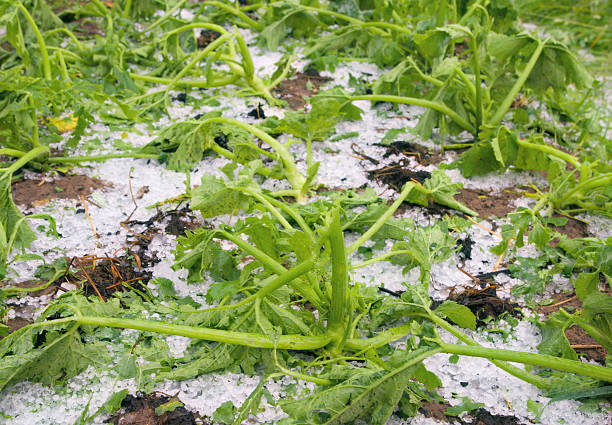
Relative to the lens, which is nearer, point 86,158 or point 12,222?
point 12,222

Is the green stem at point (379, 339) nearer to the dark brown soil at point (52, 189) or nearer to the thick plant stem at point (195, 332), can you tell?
the thick plant stem at point (195, 332)

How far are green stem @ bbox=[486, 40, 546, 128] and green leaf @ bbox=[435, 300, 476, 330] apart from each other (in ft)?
3.50

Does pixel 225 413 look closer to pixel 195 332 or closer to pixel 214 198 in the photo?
pixel 195 332

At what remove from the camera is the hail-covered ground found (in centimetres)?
158

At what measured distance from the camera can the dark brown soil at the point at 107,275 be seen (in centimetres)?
194

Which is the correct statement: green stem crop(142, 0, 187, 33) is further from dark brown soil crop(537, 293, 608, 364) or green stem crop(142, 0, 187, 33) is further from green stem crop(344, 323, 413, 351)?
dark brown soil crop(537, 293, 608, 364)

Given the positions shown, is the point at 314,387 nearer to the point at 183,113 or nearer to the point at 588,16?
the point at 183,113

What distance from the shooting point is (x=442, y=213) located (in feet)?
7.79

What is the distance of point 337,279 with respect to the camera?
5.16 feet

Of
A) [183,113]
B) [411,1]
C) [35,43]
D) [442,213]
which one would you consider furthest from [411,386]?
[35,43]

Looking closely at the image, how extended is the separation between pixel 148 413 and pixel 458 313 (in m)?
0.97

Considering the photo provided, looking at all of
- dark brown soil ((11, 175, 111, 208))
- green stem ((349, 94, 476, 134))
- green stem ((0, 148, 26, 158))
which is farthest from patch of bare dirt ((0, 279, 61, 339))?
green stem ((349, 94, 476, 134))

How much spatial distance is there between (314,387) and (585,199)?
1.55m

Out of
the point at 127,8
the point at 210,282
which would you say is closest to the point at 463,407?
the point at 210,282
